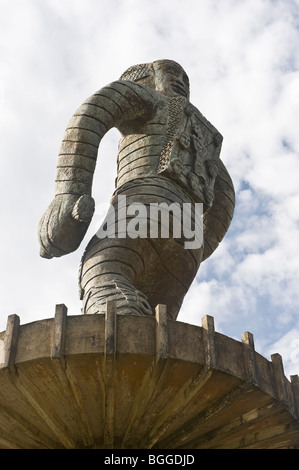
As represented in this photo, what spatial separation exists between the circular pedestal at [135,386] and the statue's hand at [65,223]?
139 cm

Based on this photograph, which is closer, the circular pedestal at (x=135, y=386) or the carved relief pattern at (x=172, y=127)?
the circular pedestal at (x=135, y=386)

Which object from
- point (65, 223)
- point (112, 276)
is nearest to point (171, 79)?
point (65, 223)

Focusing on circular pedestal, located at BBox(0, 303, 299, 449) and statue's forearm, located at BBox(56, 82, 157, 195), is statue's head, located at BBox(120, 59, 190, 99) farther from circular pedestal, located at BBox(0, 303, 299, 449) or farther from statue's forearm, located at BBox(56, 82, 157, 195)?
circular pedestal, located at BBox(0, 303, 299, 449)

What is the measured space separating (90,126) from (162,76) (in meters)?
1.91

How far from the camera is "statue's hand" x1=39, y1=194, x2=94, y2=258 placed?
746cm

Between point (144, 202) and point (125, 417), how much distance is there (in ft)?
7.34

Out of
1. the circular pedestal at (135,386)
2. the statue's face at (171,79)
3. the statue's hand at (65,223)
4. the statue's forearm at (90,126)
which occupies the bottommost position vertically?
the circular pedestal at (135,386)

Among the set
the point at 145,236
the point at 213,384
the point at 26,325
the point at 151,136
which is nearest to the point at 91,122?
the point at 151,136

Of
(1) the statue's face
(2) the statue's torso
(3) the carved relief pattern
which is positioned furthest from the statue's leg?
(1) the statue's face

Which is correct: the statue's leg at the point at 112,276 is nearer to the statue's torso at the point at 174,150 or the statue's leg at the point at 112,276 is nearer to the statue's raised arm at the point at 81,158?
the statue's raised arm at the point at 81,158

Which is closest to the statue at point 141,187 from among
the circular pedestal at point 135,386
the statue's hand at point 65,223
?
the statue's hand at point 65,223

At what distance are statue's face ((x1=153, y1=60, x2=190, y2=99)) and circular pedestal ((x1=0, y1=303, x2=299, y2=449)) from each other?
4.03m

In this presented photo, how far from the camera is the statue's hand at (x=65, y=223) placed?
24.5ft
